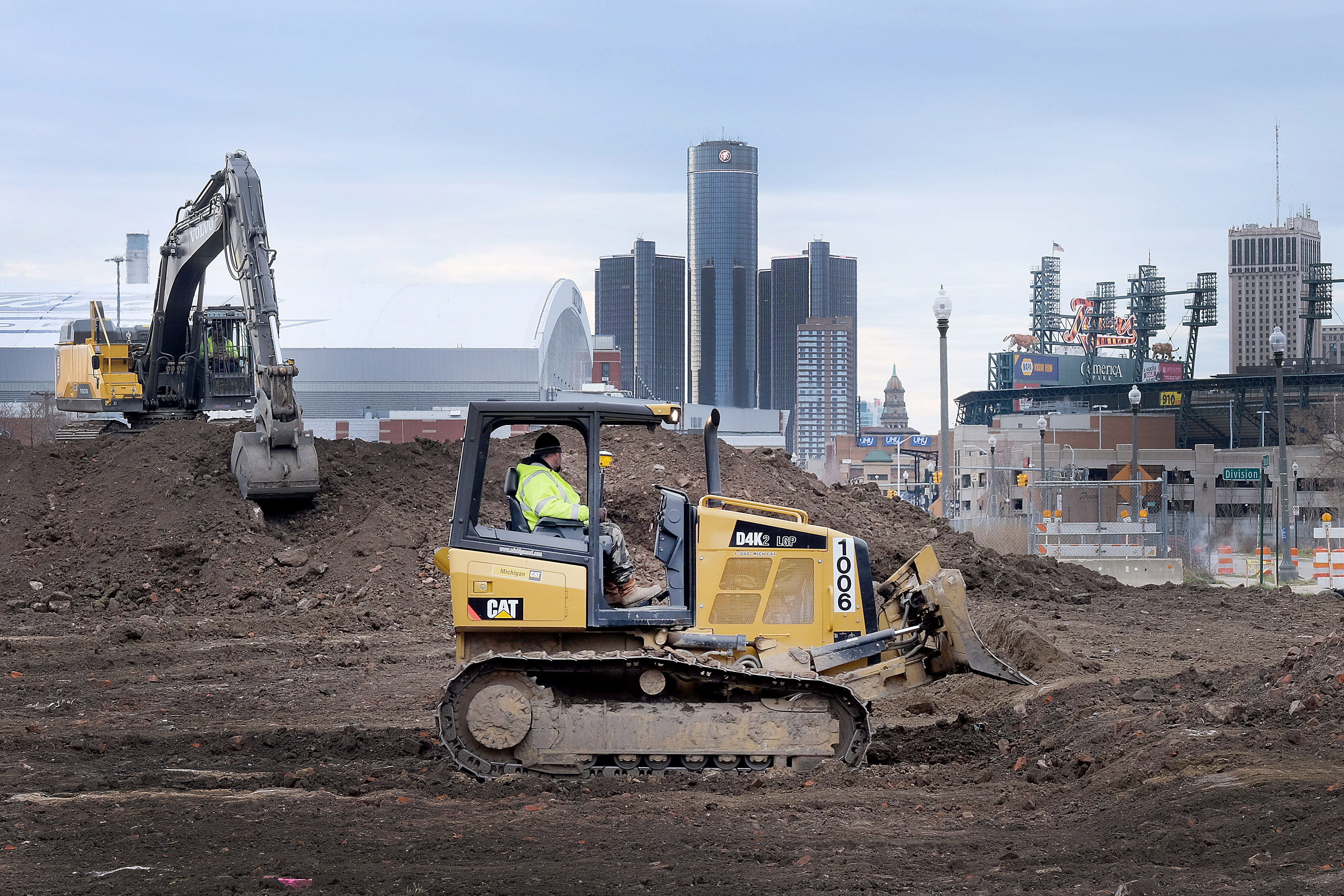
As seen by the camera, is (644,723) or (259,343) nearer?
(644,723)

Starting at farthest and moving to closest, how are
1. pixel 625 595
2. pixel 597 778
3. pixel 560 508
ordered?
pixel 625 595, pixel 560 508, pixel 597 778

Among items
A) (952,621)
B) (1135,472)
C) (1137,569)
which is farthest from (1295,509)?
(952,621)

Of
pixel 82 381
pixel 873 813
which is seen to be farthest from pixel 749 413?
→ pixel 873 813

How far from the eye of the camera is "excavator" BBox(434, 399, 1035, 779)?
8625 mm

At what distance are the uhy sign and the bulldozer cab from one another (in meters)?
1.10

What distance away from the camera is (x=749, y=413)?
4149 inches

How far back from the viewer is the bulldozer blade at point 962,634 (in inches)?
358

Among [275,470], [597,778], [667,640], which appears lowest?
[597,778]

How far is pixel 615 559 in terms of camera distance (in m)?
8.90

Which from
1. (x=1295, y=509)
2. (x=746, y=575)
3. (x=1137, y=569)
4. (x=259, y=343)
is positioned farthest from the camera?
(x=1295, y=509)

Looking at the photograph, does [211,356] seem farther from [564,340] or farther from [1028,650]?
[564,340]

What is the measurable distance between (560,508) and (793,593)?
183 centimetres

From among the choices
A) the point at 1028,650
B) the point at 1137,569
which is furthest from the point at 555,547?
the point at 1137,569

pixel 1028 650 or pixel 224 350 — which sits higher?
pixel 224 350
